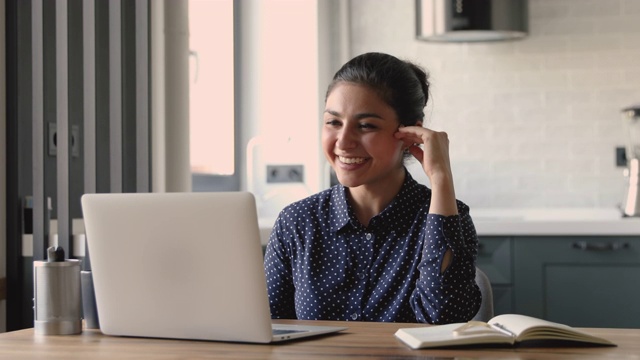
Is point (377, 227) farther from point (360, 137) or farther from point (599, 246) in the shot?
point (599, 246)

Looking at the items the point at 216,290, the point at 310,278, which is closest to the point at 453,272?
the point at 310,278

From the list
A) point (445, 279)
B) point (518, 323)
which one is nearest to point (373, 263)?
point (445, 279)

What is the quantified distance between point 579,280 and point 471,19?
1.11m

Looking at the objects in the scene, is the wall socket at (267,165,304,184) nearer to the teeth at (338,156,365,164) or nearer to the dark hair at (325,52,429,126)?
the dark hair at (325,52,429,126)

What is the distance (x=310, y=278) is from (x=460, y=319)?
340mm

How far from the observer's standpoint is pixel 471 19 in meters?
3.98

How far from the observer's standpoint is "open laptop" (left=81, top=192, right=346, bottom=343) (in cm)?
164

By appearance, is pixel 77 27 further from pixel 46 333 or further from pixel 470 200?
pixel 470 200

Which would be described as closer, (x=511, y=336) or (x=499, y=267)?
(x=511, y=336)

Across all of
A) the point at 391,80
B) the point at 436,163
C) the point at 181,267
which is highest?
the point at 391,80

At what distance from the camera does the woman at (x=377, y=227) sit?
206 cm

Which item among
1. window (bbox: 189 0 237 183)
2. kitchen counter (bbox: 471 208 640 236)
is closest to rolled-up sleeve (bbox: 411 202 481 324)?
kitchen counter (bbox: 471 208 640 236)

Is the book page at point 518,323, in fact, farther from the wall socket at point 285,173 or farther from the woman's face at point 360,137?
the wall socket at point 285,173

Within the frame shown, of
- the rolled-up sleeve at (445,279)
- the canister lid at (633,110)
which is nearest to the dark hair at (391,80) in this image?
the rolled-up sleeve at (445,279)
